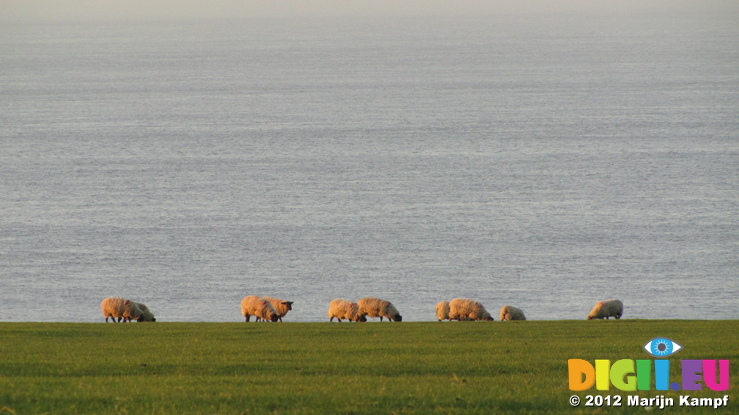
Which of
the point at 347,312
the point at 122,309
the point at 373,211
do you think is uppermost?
the point at 373,211

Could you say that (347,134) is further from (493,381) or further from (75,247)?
(493,381)

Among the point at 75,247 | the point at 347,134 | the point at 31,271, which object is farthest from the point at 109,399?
the point at 347,134

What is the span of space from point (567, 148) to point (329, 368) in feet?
377

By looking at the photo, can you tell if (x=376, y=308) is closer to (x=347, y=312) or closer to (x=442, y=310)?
(x=347, y=312)

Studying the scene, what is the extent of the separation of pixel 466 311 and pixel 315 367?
20166 mm

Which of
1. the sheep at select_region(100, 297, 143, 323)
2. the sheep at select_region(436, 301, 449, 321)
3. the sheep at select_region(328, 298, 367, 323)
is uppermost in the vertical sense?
the sheep at select_region(436, 301, 449, 321)

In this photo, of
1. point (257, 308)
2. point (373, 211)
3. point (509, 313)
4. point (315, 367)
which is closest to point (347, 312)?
point (257, 308)

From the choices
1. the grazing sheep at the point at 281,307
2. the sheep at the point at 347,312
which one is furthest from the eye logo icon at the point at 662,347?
the grazing sheep at the point at 281,307

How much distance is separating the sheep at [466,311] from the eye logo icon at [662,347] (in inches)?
593

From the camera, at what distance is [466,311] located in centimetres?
3525

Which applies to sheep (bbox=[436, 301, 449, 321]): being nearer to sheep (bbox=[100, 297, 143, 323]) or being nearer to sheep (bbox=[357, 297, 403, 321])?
sheep (bbox=[357, 297, 403, 321])

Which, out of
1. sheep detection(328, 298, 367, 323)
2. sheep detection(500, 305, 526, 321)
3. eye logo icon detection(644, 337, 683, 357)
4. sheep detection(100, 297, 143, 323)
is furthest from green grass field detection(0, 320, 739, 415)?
sheep detection(500, 305, 526, 321)

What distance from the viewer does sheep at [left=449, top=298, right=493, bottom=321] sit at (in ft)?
115

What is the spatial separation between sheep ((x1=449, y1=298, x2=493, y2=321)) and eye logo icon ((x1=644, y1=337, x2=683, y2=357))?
15074 mm
